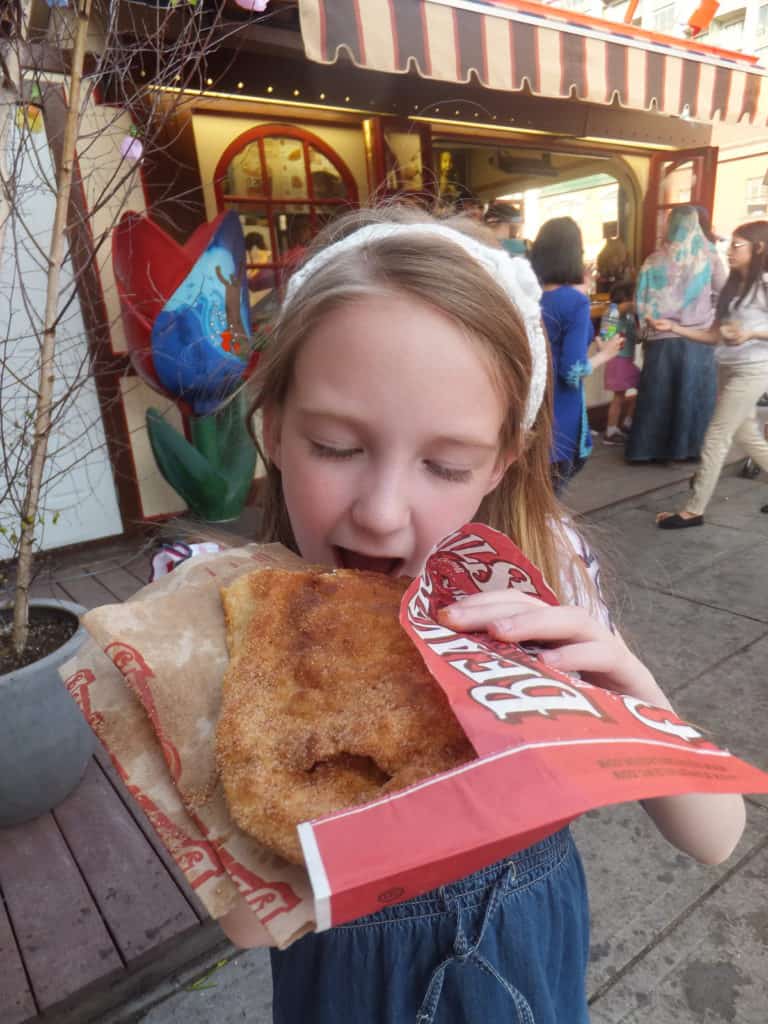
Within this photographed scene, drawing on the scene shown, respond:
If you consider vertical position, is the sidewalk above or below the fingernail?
below

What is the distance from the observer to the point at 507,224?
635 cm

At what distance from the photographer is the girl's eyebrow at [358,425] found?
3.38 ft

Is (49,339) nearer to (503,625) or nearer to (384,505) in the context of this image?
(384,505)

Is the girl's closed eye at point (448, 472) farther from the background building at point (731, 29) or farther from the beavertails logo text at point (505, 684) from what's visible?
the background building at point (731, 29)

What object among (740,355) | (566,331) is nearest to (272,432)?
(566,331)

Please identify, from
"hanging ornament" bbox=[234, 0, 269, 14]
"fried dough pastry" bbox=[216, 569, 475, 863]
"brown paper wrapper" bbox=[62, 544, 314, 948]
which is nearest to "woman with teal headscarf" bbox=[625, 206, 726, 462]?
"hanging ornament" bbox=[234, 0, 269, 14]

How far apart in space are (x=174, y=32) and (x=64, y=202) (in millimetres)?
2393

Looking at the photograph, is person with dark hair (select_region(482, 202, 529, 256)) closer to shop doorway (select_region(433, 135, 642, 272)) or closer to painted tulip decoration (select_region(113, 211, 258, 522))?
shop doorway (select_region(433, 135, 642, 272))

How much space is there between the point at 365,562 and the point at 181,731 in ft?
1.65

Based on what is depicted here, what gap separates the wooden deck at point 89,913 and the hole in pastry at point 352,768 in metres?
1.80

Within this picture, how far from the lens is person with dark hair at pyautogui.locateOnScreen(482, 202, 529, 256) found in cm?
602

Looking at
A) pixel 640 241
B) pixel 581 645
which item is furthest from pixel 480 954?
pixel 640 241

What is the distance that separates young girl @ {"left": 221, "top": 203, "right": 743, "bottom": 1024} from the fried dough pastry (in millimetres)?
143

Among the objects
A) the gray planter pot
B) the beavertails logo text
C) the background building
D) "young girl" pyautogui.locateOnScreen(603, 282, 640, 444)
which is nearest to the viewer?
the beavertails logo text
